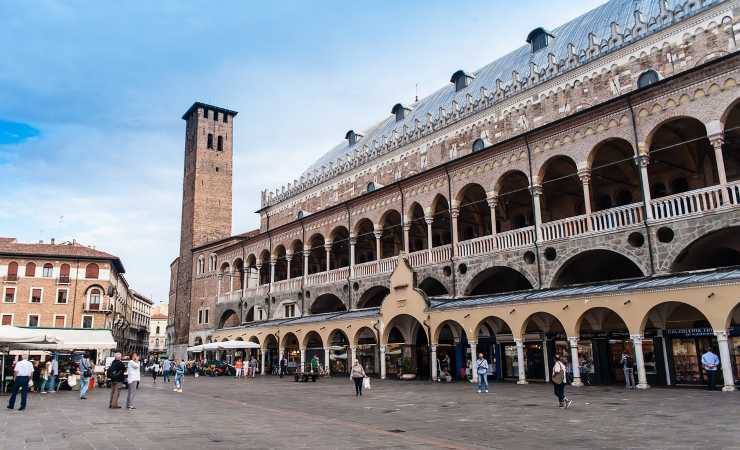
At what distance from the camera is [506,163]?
25.4 m

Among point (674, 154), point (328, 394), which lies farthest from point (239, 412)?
point (674, 154)

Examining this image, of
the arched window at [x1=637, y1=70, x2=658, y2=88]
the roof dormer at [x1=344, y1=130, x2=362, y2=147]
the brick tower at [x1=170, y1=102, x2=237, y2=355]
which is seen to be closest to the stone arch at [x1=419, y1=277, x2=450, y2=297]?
the arched window at [x1=637, y1=70, x2=658, y2=88]

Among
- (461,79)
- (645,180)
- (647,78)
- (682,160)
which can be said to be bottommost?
(645,180)

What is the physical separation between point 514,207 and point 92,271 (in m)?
45.1

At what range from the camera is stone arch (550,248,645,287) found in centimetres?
2398

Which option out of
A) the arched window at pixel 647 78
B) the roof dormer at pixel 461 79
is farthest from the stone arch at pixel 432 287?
the roof dormer at pixel 461 79

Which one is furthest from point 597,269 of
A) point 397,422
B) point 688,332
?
point 397,422

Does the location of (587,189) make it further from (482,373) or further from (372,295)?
(372,295)

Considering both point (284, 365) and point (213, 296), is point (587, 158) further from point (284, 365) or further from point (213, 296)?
point (213, 296)

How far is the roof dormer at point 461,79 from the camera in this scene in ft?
123

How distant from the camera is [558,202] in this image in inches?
1096

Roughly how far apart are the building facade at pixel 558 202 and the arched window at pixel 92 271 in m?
26.3

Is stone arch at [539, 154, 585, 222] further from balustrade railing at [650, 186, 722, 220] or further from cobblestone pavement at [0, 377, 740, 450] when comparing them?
cobblestone pavement at [0, 377, 740, 450]

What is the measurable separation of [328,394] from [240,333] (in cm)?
2164
